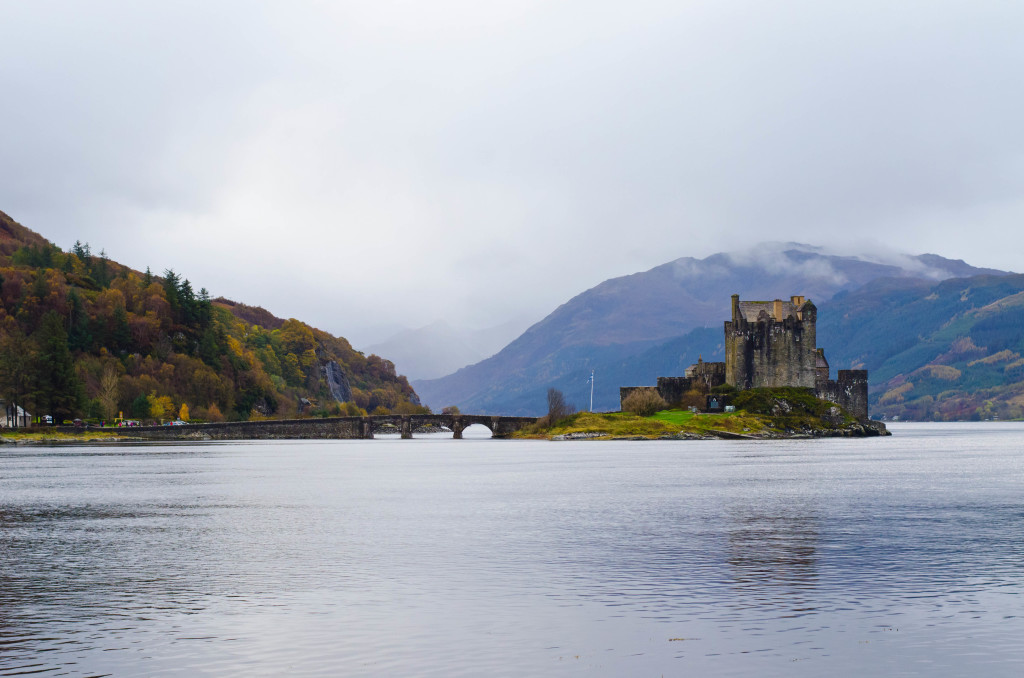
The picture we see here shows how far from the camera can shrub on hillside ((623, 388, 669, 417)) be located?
176 m

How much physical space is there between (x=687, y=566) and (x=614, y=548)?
4.79 metres

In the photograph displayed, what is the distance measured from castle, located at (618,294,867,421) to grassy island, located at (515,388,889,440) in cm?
249

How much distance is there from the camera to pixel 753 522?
→ 144 feet

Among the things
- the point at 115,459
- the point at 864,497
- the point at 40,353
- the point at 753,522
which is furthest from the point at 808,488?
the point at 40,353

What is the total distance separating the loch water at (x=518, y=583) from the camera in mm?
20125

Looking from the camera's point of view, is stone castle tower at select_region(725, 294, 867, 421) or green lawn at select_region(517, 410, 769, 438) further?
stone castle tower at select_region(725, 294, 867, 421)

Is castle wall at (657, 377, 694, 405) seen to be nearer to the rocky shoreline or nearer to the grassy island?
the grassy island

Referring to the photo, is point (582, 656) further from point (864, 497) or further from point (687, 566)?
point (864, 497)

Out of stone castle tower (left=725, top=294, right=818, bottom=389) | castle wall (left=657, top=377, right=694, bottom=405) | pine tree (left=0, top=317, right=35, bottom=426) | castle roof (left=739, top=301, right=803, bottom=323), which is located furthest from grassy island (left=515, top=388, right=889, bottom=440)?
pine tree (left=0, top=317, right=35, bottom=426)

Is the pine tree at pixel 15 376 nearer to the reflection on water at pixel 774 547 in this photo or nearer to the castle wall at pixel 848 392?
the castle wall at pixel 848 392

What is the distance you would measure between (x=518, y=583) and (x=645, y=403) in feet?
492

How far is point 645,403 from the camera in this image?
17688cm

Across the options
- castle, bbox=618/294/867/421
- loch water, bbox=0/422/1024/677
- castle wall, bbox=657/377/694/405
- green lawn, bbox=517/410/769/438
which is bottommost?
loch water, bbox=0/422/1024/677

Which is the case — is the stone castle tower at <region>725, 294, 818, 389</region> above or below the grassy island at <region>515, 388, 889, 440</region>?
above
